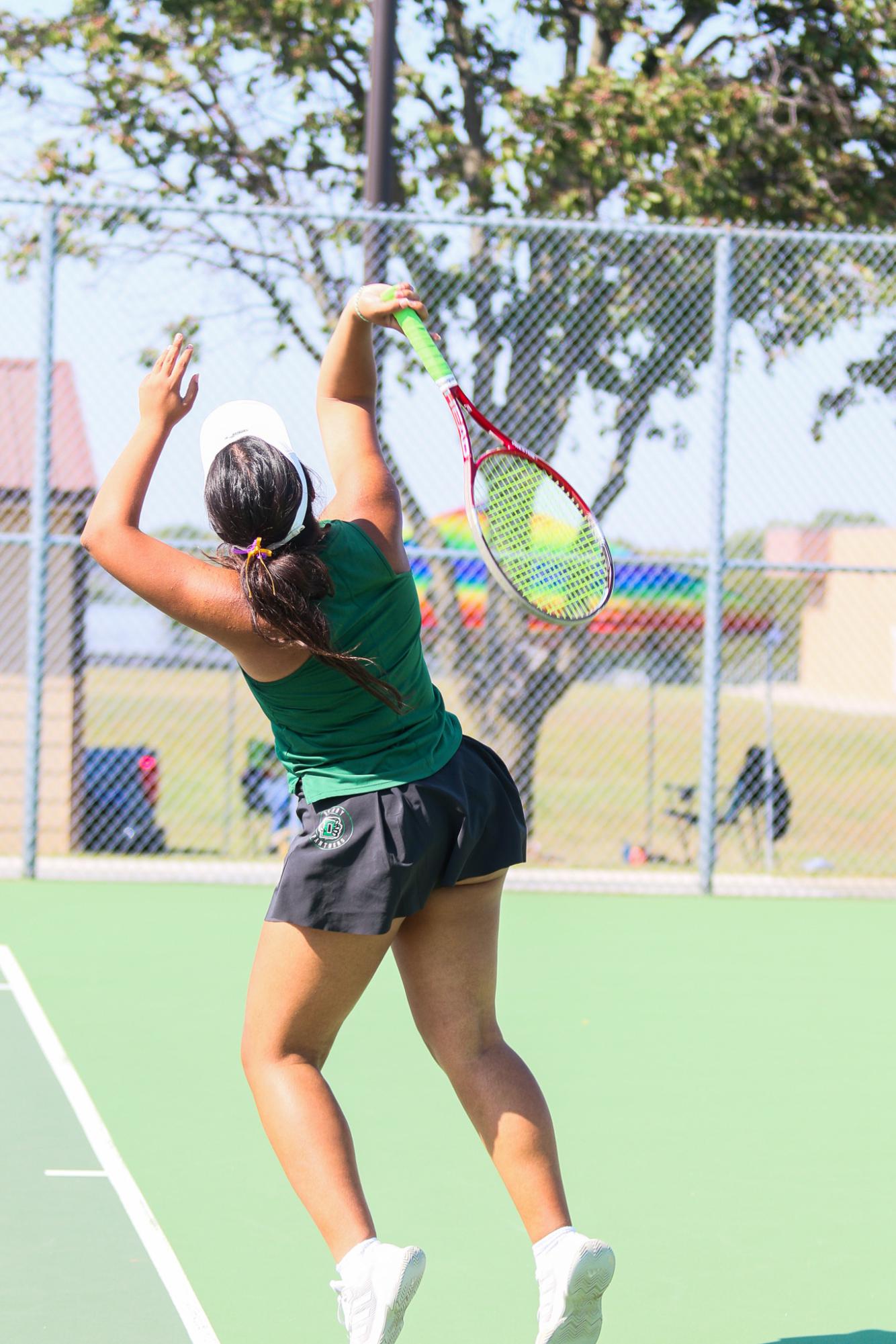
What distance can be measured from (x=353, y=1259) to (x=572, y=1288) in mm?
389

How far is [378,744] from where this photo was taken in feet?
9.00

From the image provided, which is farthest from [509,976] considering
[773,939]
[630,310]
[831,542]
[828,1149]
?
[831,542]

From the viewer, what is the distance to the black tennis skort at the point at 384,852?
262 cm

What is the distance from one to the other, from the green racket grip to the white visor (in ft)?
1.23

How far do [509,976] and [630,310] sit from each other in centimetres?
547

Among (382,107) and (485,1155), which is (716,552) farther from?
(485,1155)

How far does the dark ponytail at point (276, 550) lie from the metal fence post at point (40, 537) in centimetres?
512

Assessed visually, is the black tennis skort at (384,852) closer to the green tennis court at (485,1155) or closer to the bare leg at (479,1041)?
the bare leg at (479,1041)

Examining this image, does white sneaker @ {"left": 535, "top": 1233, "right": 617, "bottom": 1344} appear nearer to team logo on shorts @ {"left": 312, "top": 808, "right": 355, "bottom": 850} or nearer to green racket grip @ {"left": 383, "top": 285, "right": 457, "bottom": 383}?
team logo on shorts @ {"left": 312, "top": 808, "right": 355, "bottom": 850}

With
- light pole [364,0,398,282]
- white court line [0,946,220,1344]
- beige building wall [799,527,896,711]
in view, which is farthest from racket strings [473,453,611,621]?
beige building wall [799,527,896,711]

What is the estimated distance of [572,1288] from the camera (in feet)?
8.64

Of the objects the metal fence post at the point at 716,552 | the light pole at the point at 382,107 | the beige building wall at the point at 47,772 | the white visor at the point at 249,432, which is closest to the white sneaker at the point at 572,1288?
the white visor at the point at 249,432

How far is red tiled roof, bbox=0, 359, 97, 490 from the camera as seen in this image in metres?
11.2

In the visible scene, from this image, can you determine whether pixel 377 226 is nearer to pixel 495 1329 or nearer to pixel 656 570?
pixel 656 570
